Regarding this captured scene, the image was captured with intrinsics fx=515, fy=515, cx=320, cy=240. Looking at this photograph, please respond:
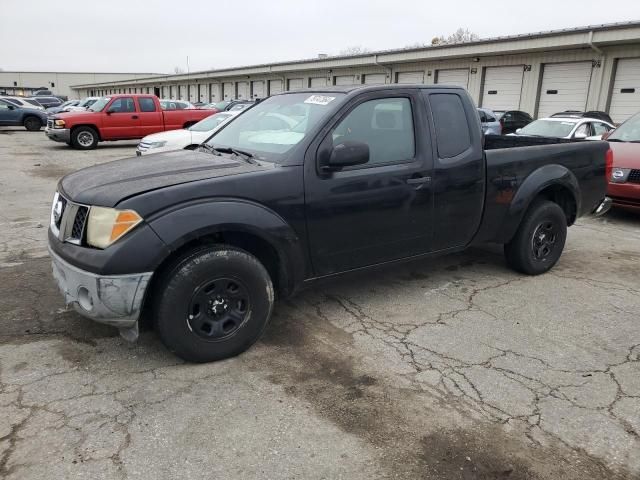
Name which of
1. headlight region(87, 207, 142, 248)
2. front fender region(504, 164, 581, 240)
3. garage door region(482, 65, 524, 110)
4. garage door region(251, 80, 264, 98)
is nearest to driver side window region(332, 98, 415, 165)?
front fender region(504, 164, 581, 240)

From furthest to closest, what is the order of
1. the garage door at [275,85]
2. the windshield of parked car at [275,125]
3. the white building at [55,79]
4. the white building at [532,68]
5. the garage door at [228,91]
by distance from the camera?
the white building at [55,79] < the garage door at [228,91] < the garage door at [275,85] < the white building at [532,68] < the windshield of parked car at [275,125]

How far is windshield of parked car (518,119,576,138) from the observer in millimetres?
11344

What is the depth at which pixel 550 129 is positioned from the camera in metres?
11.6

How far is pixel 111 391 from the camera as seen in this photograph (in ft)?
9.90

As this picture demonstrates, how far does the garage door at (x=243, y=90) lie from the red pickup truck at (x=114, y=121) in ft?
85.1

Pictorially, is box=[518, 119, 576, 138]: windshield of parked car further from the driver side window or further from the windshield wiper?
the windshield wiper

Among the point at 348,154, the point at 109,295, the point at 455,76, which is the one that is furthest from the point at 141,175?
the point at 455,76

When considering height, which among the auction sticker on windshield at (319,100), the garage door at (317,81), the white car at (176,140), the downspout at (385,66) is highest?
the downspout at (385,66)

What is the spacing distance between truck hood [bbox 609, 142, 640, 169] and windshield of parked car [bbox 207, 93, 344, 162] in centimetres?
546

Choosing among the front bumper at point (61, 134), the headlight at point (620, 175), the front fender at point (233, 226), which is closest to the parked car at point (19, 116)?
the front bumper at point (61, 134)

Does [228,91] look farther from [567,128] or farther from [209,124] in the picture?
[567,128]

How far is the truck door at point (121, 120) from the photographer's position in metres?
16.8

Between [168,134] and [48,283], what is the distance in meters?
7.62

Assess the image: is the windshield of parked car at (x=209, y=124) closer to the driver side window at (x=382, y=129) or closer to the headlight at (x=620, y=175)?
the headlight at (x=620, y=175)
